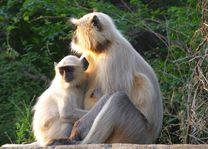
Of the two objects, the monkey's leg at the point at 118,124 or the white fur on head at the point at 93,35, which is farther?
the white fur on head at the point at 93,35

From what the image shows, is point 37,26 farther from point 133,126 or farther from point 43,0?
point 133,126

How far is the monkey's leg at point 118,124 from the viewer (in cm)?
655

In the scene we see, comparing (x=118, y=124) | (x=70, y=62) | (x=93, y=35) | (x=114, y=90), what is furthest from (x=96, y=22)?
(x=118, y=124)

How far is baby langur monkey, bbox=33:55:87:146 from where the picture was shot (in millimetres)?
6629

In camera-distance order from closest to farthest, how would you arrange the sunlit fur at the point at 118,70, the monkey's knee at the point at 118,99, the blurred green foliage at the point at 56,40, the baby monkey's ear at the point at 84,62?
the monkey's knee at the point at 118,99 → the sunlit fur at the point at 118,70 → the baby monkey's ear at the point at 84,62 → the blurred green foliage at the point at 56,40

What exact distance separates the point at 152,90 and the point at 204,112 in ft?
2.20

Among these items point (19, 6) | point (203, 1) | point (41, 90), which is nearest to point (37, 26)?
point (19, 6)

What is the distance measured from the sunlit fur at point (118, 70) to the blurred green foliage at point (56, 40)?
1.75 meters

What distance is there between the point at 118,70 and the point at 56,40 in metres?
4.11

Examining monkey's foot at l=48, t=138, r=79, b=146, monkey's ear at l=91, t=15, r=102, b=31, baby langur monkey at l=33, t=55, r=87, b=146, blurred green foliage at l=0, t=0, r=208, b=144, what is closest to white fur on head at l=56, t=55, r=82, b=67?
baby langur monkey at l=33, t=55, r=87, b=146

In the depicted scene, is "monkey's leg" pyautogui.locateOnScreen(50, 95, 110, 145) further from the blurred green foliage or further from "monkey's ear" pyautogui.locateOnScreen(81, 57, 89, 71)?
the blurred green foliage

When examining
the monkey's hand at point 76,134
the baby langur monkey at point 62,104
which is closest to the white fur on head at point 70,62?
the baby langur monkey at point 62,104

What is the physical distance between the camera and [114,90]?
265 inches

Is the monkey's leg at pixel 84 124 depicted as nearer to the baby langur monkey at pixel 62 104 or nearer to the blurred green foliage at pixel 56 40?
the baby langur monkey at pixel 62 104
